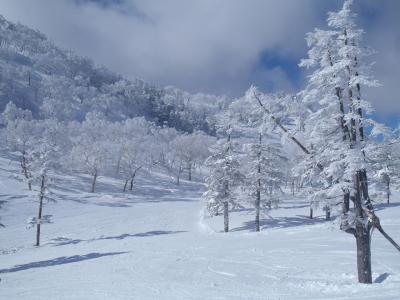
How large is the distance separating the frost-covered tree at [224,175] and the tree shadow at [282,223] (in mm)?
3181

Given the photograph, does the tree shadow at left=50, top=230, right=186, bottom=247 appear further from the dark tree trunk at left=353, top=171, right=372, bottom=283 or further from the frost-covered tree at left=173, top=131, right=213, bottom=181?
the frost-covered tree at left=173, top=131, right=213, bottom=181

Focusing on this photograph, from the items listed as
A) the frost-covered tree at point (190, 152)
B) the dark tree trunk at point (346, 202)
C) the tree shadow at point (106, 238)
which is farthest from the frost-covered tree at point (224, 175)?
the frost-covered tree at point (190, 152)

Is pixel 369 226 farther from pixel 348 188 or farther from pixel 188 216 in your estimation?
pixel 188 216

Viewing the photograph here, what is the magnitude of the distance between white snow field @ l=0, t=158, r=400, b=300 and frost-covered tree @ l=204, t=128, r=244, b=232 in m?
3.64

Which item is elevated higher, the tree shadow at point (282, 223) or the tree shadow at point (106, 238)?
the tree shadow at point (282, 223)

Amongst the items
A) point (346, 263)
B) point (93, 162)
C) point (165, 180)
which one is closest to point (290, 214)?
point (346, 263)

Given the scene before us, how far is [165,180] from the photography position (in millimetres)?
101875

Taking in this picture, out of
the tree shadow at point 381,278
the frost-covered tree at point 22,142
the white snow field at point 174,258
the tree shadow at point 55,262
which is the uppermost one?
the frost-covered tree at point 22,142

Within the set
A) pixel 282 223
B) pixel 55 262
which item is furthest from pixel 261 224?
pixel 55 262

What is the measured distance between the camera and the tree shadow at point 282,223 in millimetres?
43344

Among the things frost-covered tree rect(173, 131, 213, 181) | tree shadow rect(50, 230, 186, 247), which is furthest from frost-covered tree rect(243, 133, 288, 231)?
frost-covered tree rect(173, 131, 213, 181)

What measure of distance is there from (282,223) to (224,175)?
9.09m

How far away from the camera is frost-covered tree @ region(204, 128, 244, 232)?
4372cm

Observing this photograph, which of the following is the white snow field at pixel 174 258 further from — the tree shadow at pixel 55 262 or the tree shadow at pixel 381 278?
the tree shadow at pixel 55 262
